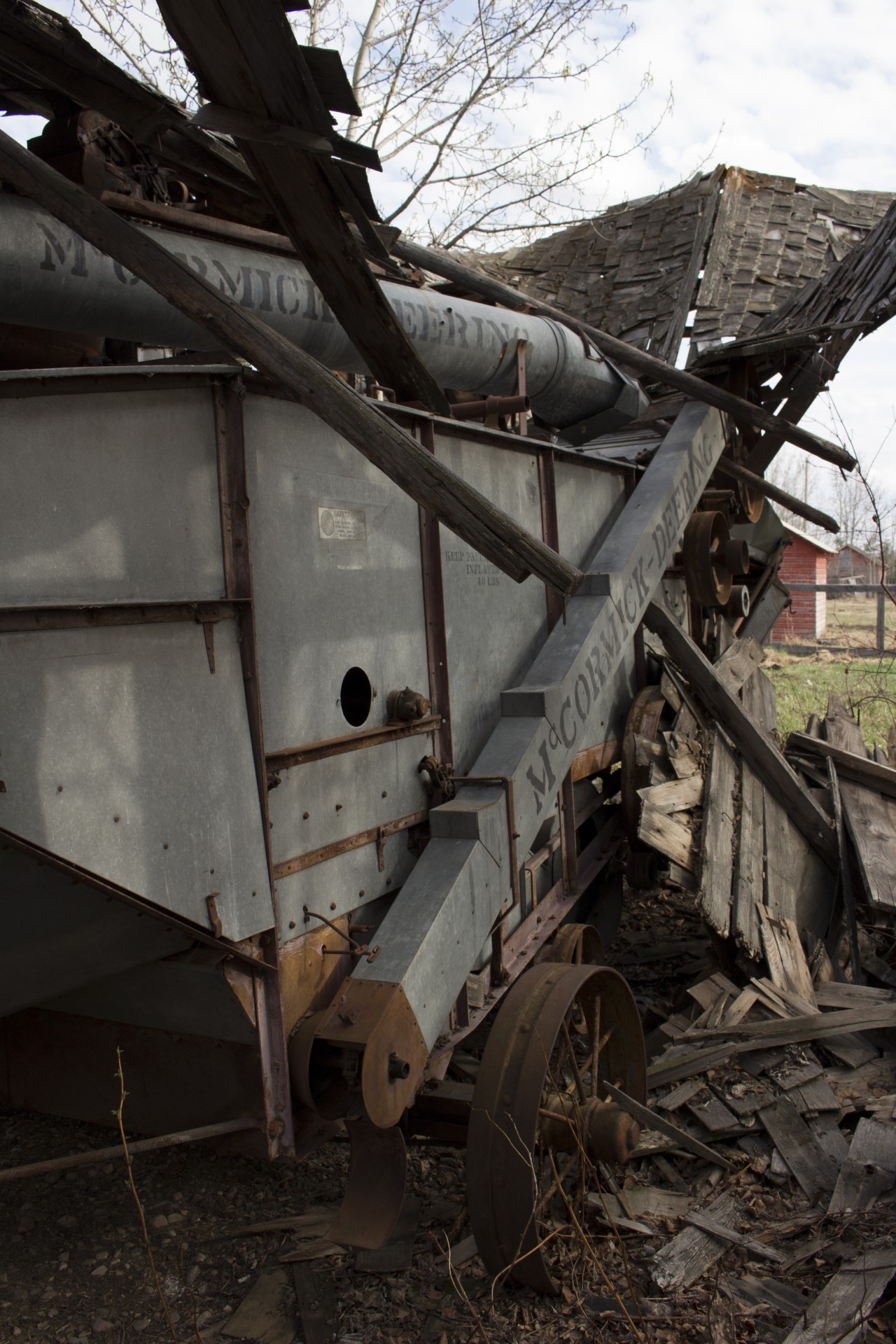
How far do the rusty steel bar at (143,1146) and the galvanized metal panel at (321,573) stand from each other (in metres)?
1.16

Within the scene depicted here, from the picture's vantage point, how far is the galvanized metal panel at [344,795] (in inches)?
120

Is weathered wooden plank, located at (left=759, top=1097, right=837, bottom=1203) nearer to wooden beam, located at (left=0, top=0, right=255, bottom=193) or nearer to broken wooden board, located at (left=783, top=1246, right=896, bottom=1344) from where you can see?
broken wooden board, located at (left=783, top=1246, right=896, bottom=1344)

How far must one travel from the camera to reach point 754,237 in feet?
27.6

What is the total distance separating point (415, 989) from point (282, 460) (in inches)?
67.4

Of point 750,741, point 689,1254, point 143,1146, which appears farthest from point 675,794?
point 143,1146

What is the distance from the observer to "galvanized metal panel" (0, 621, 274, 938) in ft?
7.55

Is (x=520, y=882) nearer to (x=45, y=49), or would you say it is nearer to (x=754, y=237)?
(x=45, y=49)

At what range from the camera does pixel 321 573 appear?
10.7ft

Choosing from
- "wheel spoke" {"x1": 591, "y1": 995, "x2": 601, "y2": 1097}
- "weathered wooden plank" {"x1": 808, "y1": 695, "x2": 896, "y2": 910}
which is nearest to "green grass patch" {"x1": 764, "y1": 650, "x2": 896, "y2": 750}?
"weathered wooden plank" {"x1": 808, "y1": 695, "x2": 896, "y2": 910}

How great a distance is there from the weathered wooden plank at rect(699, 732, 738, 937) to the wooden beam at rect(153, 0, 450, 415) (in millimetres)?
2682

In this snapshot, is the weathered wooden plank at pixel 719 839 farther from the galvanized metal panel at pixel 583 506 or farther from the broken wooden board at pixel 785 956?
the galvanized metal panel at pixel 583 506

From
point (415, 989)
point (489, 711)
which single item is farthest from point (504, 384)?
point (415, 989)

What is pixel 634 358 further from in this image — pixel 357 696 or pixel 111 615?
pixel 111 615

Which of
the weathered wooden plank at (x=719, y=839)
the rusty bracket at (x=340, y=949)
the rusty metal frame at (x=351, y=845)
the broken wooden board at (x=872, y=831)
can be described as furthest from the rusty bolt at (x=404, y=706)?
the broken wooden board at (x=872, y=831)
